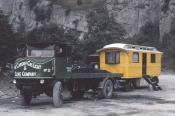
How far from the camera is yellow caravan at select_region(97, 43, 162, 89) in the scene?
2669 cm

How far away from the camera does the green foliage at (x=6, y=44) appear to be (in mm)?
26359

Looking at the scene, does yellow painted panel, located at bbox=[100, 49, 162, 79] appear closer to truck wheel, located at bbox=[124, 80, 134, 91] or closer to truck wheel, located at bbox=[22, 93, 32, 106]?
truck wheel, located at bbox=[124, 80, 134, 91]

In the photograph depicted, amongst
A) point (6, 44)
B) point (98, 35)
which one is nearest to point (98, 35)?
point (98, 35)

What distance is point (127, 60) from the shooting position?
87.5 feet

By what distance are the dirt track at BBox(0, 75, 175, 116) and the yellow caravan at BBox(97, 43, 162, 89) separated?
15.7 feet

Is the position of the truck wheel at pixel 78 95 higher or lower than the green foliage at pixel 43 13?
lower

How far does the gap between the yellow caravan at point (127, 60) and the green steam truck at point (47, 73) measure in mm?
5739

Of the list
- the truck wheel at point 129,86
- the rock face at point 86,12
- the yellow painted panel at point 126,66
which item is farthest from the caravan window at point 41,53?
the rock face at point 86,12

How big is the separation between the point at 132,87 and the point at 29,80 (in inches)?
443

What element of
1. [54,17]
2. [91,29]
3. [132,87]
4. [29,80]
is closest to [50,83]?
[29,80]

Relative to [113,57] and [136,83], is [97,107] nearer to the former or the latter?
[113,57]

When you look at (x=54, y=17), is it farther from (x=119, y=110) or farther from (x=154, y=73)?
(x=119, y=110)

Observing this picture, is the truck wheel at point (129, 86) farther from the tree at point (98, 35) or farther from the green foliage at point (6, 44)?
the tree at point (98, 35)

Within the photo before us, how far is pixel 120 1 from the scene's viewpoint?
77750 millimetres
